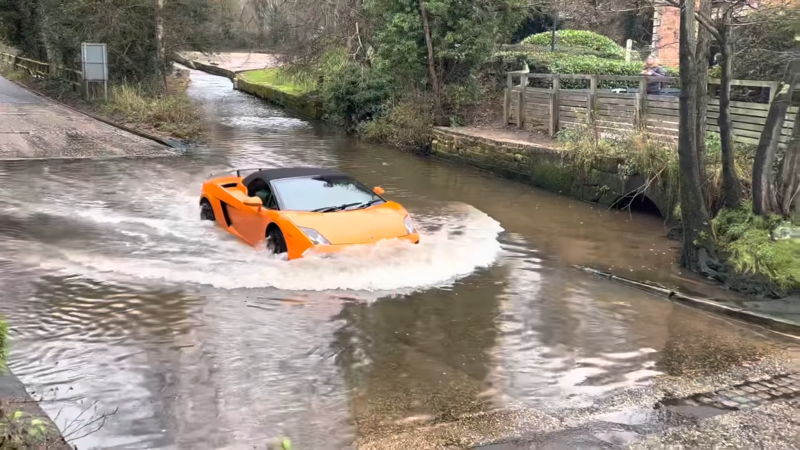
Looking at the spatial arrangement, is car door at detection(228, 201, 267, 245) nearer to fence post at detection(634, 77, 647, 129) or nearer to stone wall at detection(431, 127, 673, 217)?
stone wall at detection(431, 127, 673, 217)

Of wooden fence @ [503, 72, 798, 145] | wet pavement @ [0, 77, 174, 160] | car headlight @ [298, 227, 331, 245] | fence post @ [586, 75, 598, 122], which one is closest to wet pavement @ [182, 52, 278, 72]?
wet pavement @ [0, 77, 174, 160]

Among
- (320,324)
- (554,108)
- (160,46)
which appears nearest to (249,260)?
(320,324)

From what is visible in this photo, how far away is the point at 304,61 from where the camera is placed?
28.3 metres

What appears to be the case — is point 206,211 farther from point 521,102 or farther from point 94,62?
point 94,62

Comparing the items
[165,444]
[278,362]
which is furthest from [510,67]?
[165,444]

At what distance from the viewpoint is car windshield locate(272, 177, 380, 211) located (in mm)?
9844

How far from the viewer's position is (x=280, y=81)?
39.9 m

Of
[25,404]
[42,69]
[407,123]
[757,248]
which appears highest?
[42,69]

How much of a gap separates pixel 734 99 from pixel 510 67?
31.5ft

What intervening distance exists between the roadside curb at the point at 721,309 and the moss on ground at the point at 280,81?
22.5 metres

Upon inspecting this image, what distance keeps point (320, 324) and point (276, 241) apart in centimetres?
227

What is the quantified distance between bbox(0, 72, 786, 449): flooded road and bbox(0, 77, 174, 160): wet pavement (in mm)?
5069

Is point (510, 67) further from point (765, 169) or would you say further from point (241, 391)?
point (241, 391)

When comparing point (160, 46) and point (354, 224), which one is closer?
point (354, 224)
